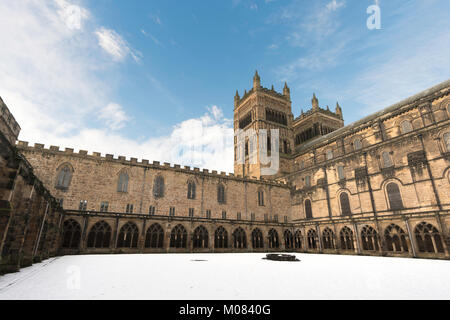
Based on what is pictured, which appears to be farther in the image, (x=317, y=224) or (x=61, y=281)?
(x=317, y=224)

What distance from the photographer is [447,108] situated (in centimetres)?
2388

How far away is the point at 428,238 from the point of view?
66.5 ft

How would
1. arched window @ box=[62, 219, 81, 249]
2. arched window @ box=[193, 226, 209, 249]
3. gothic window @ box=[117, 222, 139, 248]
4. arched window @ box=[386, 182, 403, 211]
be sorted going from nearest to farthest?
arched window @ box=[62, 219, 81, 249] < gothic window @ box=[117, 222, 139, 248] < arched window @ box=[386, 182, 403, 211] < arched window @ box=[193, 226, 209, 249]

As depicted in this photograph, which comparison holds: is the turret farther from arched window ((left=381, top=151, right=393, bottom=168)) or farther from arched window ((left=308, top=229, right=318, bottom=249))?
arched window ((left=308, top=229, right=318, bottom=249))

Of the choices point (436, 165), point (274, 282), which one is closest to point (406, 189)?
point (436, 165)

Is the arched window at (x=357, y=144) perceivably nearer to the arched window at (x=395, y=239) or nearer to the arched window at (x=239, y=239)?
the arched window at (x=395, y=239)

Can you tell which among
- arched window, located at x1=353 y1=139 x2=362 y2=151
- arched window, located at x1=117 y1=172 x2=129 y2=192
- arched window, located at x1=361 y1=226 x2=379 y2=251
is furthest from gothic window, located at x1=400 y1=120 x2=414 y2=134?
arched window, located at x1=117 y1=172 x2=129 y2=192

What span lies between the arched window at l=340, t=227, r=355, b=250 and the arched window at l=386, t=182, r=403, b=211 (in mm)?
5166

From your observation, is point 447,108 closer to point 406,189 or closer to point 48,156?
point 406,189

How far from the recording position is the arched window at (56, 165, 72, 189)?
23.9 m

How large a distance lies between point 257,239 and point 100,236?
17771 mm

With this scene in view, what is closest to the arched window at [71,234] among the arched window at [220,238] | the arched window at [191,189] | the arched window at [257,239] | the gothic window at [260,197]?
the arched window at [191,189]

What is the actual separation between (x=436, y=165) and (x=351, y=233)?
10.8 meters

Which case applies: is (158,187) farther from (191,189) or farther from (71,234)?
(71,234)
